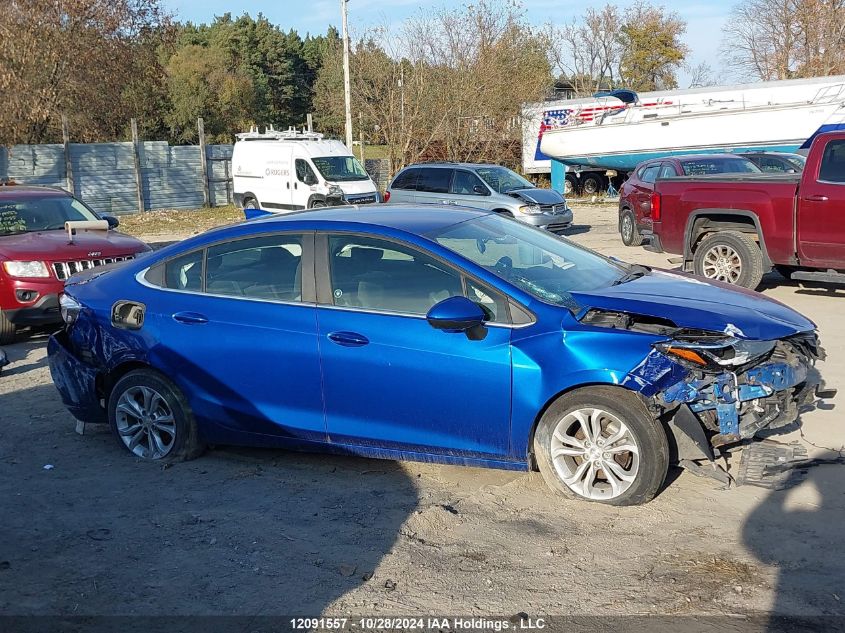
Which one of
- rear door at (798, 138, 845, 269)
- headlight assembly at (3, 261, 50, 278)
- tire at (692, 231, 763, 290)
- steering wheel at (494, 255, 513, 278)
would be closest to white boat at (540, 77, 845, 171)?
tire at (692, 231, 763, 290)

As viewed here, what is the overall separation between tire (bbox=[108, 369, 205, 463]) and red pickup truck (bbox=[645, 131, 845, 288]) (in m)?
7.32

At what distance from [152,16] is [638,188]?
81.3ft

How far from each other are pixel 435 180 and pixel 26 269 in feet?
39.0

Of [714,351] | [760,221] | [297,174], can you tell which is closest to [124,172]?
[297,174]

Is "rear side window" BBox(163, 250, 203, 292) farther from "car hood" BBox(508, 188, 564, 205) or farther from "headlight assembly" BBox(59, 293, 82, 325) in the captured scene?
"car hood" BBox(508, 188, 564, 205)

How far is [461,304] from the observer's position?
478cm

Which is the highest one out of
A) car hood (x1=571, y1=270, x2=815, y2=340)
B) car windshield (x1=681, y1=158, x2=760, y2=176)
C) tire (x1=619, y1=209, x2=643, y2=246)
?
car windshield (x1=681, y1=158, x2=760, y2=176)

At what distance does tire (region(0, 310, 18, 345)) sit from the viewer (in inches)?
373

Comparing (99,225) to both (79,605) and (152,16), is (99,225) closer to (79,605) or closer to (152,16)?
(79,605)

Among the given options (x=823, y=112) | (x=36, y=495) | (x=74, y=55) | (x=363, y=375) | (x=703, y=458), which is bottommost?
(x=36, y=495)

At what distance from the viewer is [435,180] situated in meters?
20.1

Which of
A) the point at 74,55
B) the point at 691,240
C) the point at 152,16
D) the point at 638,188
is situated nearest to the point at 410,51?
the point at 152,16

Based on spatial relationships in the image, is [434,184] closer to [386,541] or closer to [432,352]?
Answer: [432,352]

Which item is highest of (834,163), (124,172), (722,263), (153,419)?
(834,163)
